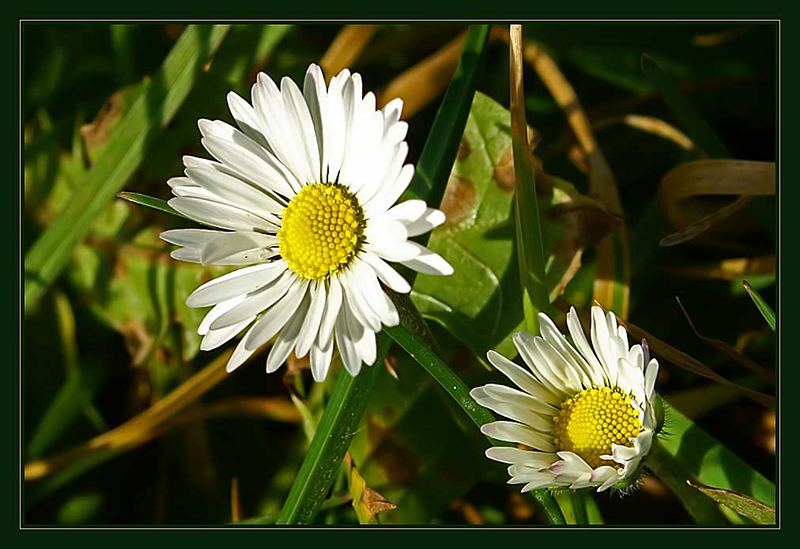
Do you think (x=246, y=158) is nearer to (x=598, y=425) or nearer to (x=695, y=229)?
(x=598, y=425)

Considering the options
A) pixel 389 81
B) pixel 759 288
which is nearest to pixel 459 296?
pixel 759 288

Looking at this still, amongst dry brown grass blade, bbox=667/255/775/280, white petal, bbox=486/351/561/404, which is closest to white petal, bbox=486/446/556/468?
white petal, bbox=486/351/561/404

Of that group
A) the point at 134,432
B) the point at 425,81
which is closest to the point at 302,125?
the point at 425,81

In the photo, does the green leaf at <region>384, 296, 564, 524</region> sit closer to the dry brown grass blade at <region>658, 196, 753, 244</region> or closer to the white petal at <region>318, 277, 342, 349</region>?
the white petal at <region>318, 277, 342, 349</region>

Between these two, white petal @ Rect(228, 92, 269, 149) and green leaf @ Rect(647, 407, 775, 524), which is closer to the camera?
white petal @ Rect(228, 92, 269, 149)

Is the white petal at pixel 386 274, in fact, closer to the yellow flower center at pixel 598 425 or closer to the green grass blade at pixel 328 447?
the green grass blade at pixel 328 447

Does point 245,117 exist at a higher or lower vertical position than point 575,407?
higher
